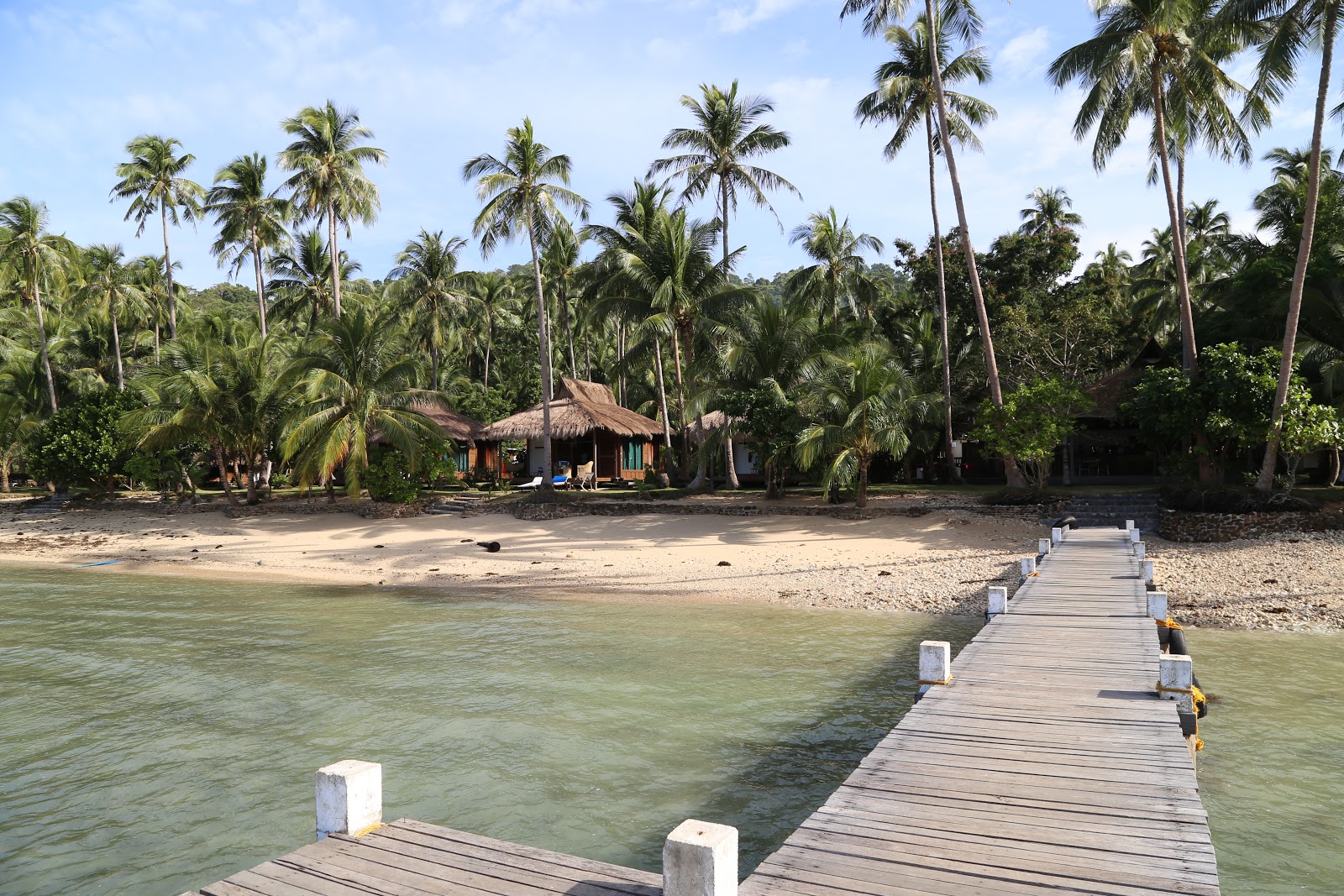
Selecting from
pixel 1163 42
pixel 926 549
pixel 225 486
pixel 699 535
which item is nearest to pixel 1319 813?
pixel 926 549

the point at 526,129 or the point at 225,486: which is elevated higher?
the point at 526,129

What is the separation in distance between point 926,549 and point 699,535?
5.19 metres

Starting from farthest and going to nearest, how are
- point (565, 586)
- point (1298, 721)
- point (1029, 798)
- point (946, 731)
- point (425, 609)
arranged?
1. point (565, 586)
2. point (425, 609)
3. point (1298, 721)
4. point (946, 731)
5. point (1029, 798)

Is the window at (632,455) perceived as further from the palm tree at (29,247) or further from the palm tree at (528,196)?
the palm tree at (29,247)

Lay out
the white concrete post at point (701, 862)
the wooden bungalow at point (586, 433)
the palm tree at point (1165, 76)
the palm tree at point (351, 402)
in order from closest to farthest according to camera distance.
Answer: the white concrete post at point (701, 862) → the palm tree at point (1165, 76) → the palm tree at point (351, 402) → the wooden bungalow at point (586, 433)

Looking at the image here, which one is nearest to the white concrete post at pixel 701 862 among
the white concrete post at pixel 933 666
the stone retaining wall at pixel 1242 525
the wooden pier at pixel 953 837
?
the wooden pier at pixel 953 837

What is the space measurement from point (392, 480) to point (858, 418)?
13.4m

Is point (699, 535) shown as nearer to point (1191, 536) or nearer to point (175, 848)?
point (1191, 536)

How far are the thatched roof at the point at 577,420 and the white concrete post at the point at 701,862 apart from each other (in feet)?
84.6

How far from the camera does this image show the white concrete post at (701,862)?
311 centimetres

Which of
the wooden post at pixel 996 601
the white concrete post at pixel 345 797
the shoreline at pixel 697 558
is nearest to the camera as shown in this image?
the white concrete post at pixel 345 797

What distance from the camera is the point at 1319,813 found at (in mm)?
5949

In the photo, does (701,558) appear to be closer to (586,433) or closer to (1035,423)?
(1035,423)

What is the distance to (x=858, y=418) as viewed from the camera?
1972 cm
